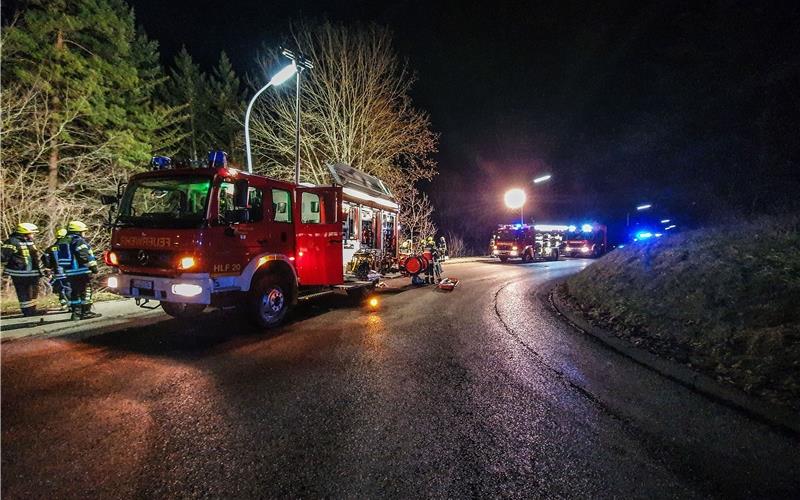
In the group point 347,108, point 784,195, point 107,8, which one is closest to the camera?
point 784,195

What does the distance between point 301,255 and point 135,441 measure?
15.8ft

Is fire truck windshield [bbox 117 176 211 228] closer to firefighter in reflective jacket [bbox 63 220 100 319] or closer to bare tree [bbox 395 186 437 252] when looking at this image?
firefighter in reflective jacket [bbox 63 220 100 319]

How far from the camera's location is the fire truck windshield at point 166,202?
590 cm

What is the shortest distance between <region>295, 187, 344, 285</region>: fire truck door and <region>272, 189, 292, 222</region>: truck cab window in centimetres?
18

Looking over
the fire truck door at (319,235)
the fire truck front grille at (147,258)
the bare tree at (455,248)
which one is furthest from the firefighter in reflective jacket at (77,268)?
the bare tree at (455,248)

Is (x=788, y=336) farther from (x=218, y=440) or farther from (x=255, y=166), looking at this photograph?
(x=255, y=166)

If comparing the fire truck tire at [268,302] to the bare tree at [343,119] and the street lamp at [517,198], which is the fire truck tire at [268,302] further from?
the street lamp at [517,198]

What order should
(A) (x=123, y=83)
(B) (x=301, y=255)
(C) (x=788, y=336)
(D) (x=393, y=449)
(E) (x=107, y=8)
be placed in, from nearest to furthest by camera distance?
(D) (x=393, y=449), (C) (x=788, y=336), (B) (x=301, y=255), (E) (x=107, y=8), (A) (x=123, y=83)

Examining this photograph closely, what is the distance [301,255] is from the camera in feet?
25.1

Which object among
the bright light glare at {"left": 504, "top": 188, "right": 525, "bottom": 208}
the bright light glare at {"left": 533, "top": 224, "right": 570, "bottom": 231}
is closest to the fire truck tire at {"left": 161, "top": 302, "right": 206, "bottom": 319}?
the bright light glare at {"left": 533, "top": 224, "right": 570, "bottom": 231}

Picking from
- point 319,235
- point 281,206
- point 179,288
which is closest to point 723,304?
point 319,235

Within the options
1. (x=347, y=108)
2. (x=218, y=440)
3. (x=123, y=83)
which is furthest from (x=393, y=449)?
(x=347, y=108)

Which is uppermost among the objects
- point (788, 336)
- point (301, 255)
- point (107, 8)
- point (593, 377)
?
point (107, 8)

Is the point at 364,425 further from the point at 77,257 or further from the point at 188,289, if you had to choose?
the point at 77,257
